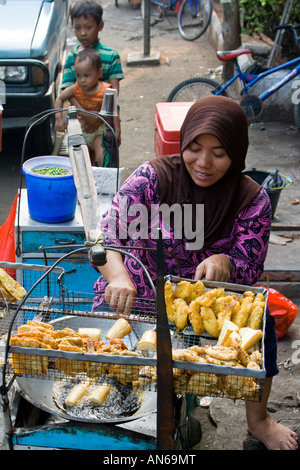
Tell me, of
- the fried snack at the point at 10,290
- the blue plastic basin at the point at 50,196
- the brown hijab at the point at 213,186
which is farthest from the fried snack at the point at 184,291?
the blue plastic basin at the point at 50,196

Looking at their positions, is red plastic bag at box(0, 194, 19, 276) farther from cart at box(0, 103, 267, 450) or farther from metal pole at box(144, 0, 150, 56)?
metal pole at box(144, 0, 150, 56)

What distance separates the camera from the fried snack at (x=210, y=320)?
210cm

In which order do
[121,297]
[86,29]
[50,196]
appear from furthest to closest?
1. [86,29]
2. [50,196]
3. [121,297]

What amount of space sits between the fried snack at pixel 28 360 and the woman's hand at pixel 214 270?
827mm

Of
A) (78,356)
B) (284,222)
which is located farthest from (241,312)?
(284,222)

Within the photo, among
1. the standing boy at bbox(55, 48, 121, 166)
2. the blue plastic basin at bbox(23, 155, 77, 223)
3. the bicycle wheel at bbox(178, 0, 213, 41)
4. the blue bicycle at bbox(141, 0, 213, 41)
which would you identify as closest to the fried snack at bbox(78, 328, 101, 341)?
the blue plastic basin at bbox(23, 155, 77, 223)

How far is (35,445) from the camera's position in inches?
79.0

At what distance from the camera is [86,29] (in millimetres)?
5297

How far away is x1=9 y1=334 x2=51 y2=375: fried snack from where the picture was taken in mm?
1800

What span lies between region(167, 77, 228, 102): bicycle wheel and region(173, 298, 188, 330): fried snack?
555 cm

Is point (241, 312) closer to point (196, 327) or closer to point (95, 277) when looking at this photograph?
point (196, 327)

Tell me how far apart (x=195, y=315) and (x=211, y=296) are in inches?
3.7

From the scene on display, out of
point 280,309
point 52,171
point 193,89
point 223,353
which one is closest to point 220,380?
point 223,353

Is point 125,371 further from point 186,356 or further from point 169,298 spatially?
point 169,298
